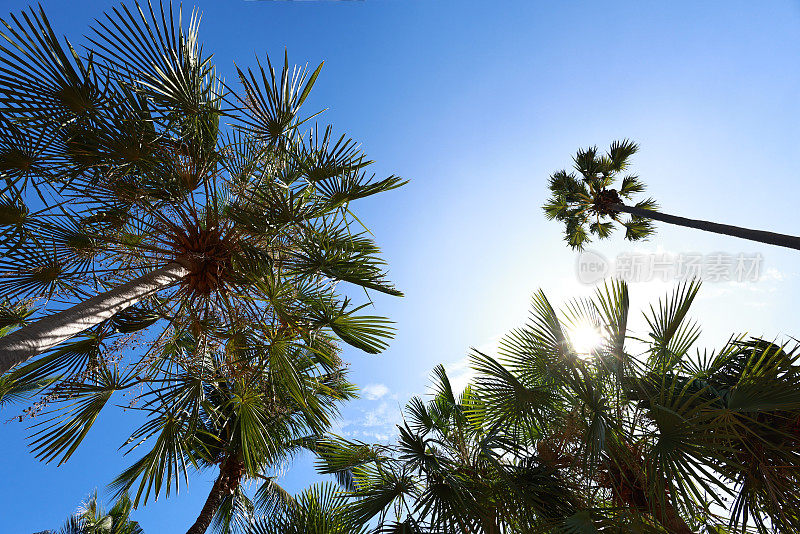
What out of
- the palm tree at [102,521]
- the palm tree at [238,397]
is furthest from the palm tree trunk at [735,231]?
the palm tree at [102,521]

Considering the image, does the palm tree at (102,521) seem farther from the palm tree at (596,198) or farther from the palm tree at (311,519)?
the palm tree at (596,198)

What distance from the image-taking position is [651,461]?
3102 millimetres

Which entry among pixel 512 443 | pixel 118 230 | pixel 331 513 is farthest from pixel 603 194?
pixel 118 230

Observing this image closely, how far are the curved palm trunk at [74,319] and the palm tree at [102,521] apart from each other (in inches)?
260

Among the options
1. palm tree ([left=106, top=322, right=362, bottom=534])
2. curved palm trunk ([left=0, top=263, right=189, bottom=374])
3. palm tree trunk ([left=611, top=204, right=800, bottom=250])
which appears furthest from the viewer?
palm tree trunk ([left=611, top=204, right=800, bottom=250])

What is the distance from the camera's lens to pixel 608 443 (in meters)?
3.68

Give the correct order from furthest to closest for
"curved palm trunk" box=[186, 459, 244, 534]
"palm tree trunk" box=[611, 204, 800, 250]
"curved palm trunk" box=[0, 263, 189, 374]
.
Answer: "curved palm trunk" box=[186, 459, 244, 534], "palm tree trunk" box=[611, 204, 800, 250], "curved palm trunk" box=[0, 263, 189, 374]

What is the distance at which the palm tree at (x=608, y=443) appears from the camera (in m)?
3.07

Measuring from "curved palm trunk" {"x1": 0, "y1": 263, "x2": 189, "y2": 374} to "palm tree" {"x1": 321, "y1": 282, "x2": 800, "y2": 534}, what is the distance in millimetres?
2848

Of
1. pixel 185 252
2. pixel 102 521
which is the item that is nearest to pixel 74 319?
pixel 185 252

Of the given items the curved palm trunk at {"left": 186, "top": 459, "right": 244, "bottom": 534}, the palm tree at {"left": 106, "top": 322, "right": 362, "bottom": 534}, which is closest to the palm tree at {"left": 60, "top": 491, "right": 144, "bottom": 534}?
the curved palm trunk at {"left": 186, "top": 459, "right": 244, "bottom": 534}

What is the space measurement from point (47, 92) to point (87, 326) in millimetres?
2027

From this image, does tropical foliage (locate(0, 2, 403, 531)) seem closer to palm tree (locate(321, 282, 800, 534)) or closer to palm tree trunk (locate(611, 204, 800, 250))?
palm tree (locate(321, 282, 800, 534))

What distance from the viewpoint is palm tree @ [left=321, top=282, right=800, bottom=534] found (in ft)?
10.1
